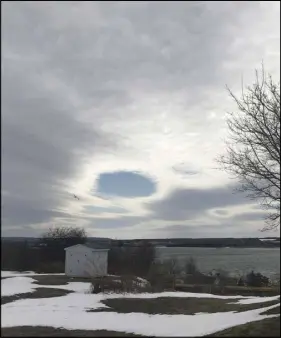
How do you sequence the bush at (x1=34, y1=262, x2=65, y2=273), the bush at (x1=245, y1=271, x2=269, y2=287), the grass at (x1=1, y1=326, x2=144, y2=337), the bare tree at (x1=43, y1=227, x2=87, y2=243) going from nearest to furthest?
the grass at (x1=1, y1=326, x2=144, y2=337) → the bare tree at (x1=43, y1=227, x2=87, y2=243) → the bush at (x1=34, y1=262, x2=65, y2=273) → the bush at (x1=245, y1=271, x2=269, y2=287)

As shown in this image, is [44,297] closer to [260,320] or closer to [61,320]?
[61,320]

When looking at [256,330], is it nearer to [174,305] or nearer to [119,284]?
[174,305]

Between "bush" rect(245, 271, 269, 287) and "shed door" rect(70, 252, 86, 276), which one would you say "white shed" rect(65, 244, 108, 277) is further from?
"bush" rect(245, 271, 269, 287)

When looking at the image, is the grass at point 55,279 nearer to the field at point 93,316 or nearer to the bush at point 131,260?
the field at point 93,316

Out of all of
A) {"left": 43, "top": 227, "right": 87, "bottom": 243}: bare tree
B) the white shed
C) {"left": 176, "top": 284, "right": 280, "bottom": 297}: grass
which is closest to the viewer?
{"left": 43, "top": 227, "right": 87, "bottom": 243}: bare tree

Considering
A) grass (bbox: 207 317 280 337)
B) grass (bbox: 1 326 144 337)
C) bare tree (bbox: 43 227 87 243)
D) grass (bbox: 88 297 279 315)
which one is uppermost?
bare tree (bbox: 43 227 87 243)

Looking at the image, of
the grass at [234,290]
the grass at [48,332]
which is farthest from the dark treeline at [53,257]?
the grass at [234,290]

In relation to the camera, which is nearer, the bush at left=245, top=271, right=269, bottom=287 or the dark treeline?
the dark treeline

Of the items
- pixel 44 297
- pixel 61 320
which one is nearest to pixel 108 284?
pixel 44 297

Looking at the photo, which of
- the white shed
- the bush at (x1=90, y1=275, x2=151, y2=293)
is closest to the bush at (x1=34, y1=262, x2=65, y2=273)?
the white shed
